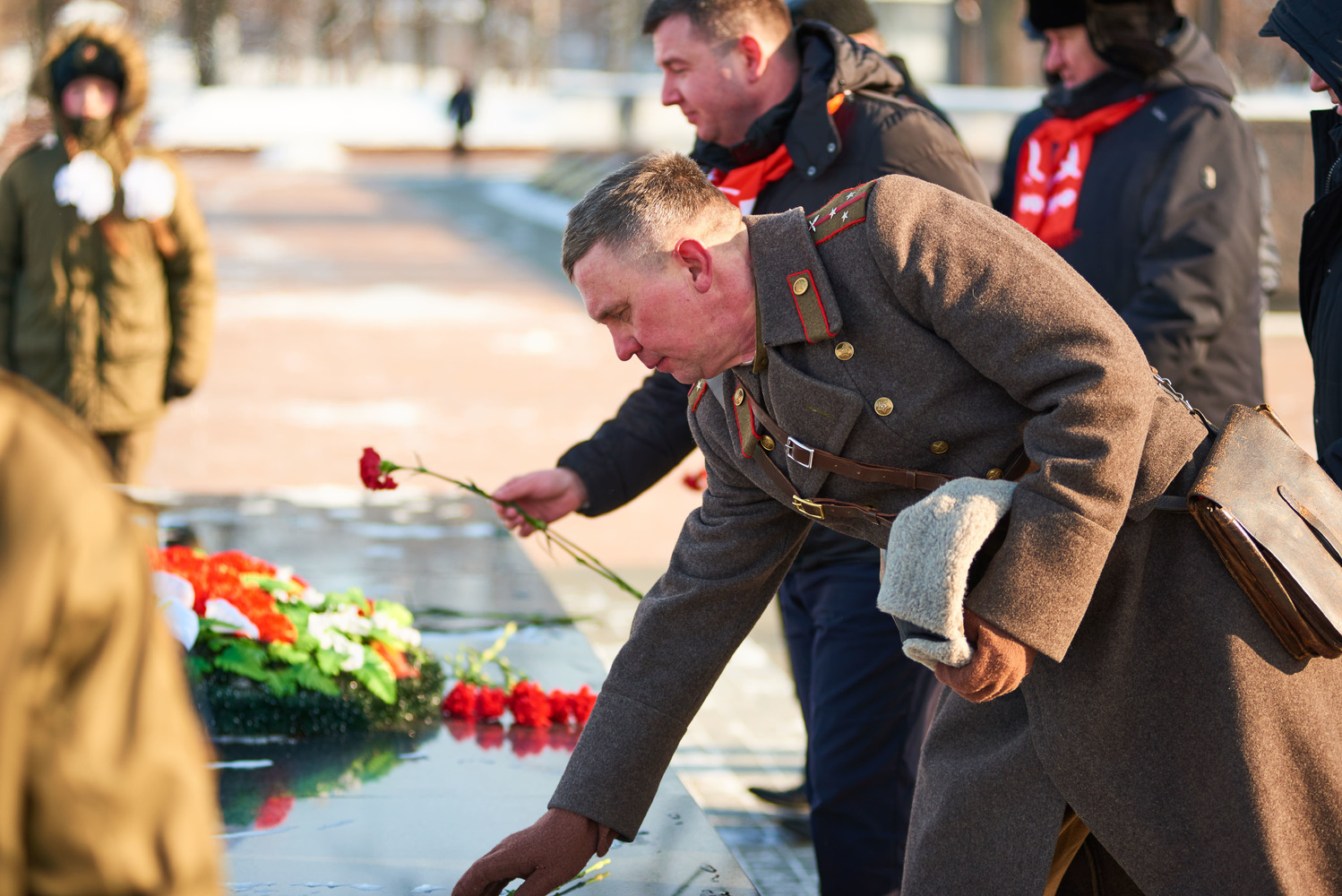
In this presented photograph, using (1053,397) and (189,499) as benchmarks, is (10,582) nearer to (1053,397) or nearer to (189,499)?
(1053,397)

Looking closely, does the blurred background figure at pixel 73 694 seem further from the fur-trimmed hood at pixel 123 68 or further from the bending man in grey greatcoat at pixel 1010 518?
the fur-trimmed hood at pixel 123 68

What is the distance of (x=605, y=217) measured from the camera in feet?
6.56

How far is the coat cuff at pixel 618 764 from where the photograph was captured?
215 centimetres

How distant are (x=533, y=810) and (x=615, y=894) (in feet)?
1.21

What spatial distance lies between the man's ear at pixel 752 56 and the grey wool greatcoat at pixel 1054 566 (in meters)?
1.24

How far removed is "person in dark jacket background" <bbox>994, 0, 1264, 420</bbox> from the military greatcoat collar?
1.87 m

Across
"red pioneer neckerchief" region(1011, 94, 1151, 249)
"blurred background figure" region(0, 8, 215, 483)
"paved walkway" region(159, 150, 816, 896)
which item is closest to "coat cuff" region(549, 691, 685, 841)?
"paved walkway" region(159, 150, 816, 896)

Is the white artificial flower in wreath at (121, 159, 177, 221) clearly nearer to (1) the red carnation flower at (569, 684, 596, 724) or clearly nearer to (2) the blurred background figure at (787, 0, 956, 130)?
(2) the blurred background figure at (787, 0, 956, 130)

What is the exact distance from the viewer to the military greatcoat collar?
1952 millimetres

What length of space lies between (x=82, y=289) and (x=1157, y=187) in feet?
11.4

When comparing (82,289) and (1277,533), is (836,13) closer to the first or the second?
(1277,533)

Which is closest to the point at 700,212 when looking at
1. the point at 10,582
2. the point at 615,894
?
the point at 615,894

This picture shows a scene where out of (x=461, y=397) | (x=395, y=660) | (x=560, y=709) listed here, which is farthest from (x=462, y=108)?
(x=560, y=709)

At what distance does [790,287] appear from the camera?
199 cm
